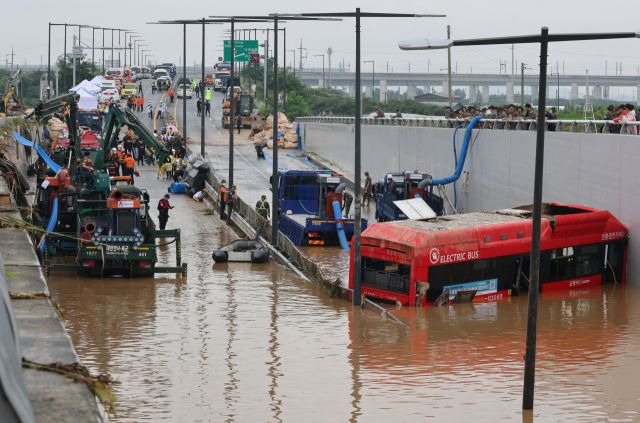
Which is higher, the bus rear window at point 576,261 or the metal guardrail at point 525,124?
the metal guardrail at point 525,124

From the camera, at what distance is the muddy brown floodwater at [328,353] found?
20.7m

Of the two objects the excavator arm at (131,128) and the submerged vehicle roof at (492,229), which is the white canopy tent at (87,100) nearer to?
the excavator arm at (131,128)

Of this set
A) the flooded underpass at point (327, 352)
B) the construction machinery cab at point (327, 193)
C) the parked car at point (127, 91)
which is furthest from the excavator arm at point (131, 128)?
the parked car at point (127, 91)

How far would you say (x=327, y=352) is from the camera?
26250 millimetres

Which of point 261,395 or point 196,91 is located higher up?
point 196,91

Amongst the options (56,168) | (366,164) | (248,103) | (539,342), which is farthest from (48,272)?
(248,103)

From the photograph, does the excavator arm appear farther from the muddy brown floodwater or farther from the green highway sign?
the green highway sign

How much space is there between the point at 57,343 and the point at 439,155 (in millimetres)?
47956

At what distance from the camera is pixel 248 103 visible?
103m

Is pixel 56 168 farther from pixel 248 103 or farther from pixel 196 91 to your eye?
pixel 196 91

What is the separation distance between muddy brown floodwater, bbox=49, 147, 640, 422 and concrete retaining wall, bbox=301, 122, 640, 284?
11.4 feet

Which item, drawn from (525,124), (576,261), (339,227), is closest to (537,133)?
(576,261)

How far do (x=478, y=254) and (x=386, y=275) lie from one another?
2.38m

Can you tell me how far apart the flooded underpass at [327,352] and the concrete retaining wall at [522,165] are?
332cm
